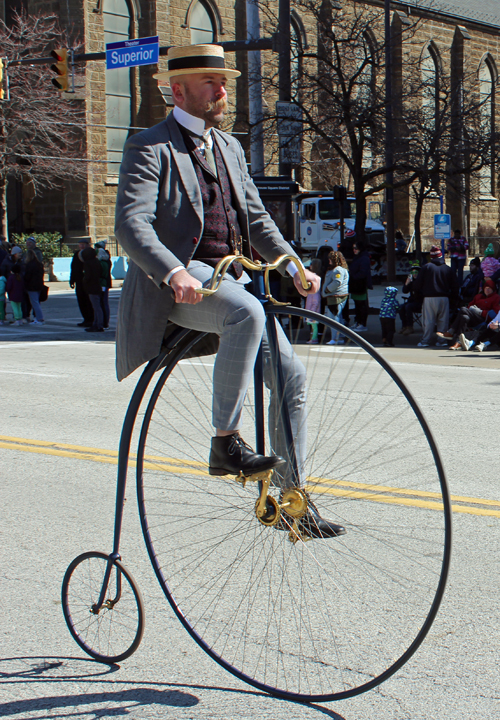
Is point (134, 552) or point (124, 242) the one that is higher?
point (124, 242)

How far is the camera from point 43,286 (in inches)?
848

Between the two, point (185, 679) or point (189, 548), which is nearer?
point (185, 679)

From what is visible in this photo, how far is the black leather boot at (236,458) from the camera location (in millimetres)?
3117

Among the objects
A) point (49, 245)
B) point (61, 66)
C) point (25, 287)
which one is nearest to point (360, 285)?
point (25, 287)

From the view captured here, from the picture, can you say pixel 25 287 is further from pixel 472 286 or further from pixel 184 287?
pixel 184 287

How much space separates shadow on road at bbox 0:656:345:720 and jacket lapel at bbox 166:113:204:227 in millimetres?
1648

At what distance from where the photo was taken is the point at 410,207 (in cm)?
5431

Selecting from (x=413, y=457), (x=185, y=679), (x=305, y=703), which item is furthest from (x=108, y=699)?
(x=413, y=457)

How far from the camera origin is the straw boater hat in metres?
3.28

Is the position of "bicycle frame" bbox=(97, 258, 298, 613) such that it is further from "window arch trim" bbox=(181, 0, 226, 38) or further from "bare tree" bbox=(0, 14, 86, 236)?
"window arch trim" bbox=(181, 0, 226, 38)

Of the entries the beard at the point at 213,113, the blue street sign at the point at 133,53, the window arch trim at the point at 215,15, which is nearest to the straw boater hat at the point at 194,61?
the beard at the point at 213,113

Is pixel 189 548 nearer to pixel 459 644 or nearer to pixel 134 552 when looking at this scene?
pixel 134 552

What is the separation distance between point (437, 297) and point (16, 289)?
1003cm

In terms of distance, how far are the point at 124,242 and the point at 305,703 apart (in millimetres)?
1683
